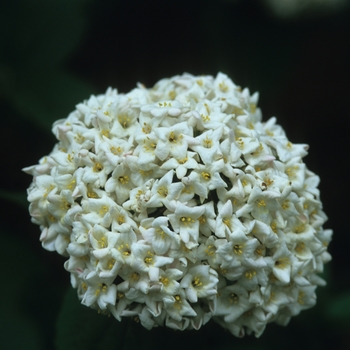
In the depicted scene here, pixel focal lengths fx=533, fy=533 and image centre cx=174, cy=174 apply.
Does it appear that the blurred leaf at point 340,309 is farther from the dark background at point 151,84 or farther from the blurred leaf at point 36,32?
the blurred leaf at point 36,32

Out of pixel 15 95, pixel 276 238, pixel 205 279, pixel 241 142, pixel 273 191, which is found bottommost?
pixel 205 279

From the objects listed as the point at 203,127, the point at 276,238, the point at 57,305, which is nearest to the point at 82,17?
the point at 203,127

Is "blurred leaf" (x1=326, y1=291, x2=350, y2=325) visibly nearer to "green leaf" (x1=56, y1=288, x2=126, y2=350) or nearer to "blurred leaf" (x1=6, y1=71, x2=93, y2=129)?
A: "green leaf" (x1=56, y1=288, x2=126, y2=350)

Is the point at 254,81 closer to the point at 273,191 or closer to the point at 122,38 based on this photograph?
the point at 122,38

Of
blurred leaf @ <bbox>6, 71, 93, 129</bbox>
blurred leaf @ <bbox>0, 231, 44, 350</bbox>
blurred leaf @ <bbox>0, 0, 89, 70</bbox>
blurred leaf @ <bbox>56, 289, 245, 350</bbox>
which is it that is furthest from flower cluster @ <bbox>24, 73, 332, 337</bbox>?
blurred leaf @ <bbox>0, 0, 89, 70</bbox>

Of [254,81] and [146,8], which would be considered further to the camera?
[146,8]

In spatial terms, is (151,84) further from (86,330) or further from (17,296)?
(86,330)

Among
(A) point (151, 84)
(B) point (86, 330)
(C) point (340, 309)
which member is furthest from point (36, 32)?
(C) point (340, 309)
